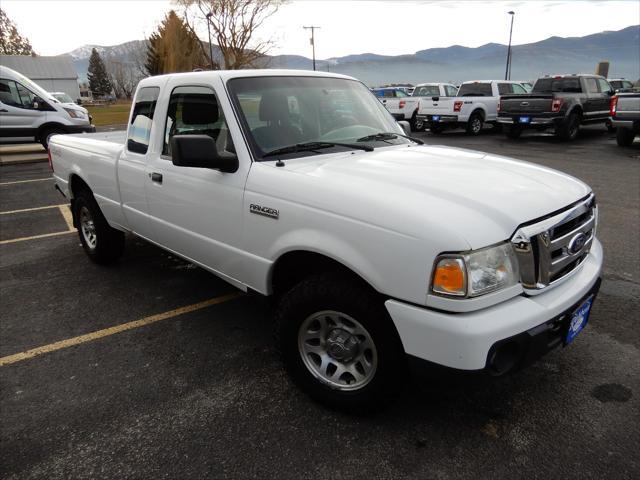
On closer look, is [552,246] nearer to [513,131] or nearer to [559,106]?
[559,106]

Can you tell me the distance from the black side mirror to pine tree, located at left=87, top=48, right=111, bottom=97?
392 feet

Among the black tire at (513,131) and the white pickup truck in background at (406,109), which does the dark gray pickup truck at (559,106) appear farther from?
the white pickup truck in background at (406,109)

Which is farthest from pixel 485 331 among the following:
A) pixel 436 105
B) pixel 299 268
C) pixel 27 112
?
pixel 436 105

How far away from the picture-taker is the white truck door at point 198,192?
2902 mm

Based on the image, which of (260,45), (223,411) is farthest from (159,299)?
(260,45)

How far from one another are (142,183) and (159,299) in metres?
1.08

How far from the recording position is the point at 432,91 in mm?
19531

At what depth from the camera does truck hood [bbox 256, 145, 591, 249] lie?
2.04 metres

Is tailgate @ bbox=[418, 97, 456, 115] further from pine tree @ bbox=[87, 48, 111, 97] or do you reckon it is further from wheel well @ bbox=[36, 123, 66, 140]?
pine tree @ bbox=[87, 48, 111, 97]

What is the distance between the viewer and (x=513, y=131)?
53.5 ft

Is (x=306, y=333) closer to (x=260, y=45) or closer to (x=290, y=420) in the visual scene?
(x=290, y=420)

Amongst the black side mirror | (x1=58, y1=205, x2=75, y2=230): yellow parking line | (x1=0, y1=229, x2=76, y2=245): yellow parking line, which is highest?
the black side mirror

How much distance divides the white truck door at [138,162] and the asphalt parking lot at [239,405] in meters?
0.76

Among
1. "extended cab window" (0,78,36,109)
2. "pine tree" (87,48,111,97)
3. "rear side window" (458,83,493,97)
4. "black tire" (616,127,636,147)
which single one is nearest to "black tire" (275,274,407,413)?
"extended cab window" (0,78,36,109)
